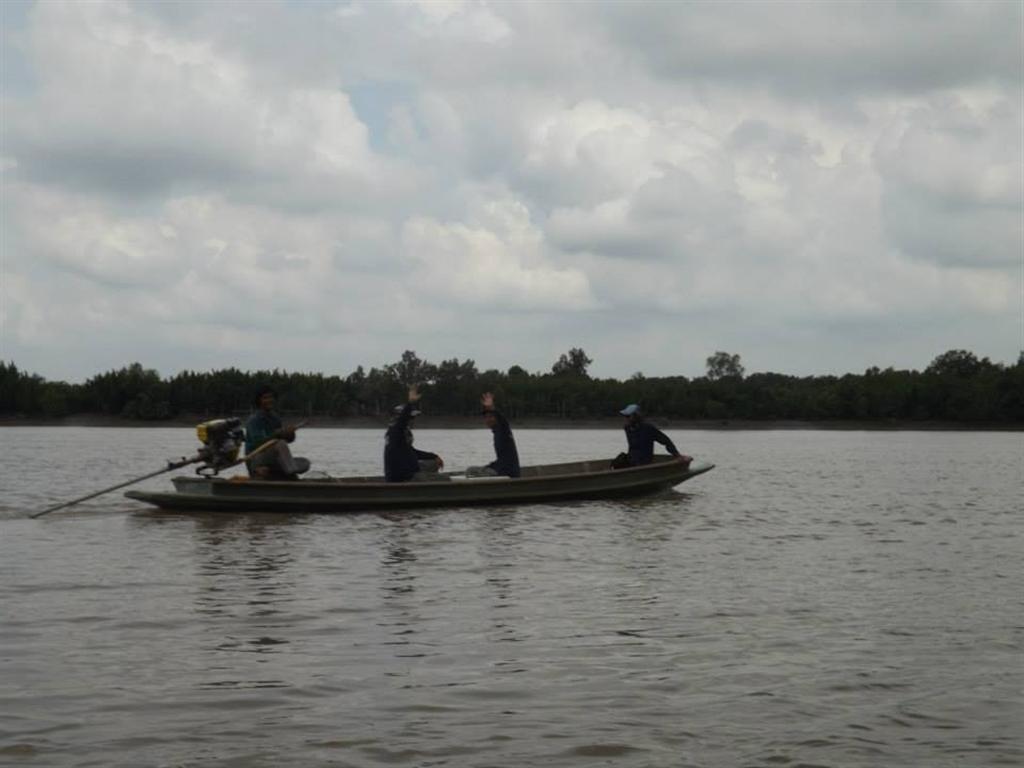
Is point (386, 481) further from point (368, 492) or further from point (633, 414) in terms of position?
point (633, 414)

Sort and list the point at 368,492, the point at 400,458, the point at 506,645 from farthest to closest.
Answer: the point at 400,458, the point at 368,492, the point at 506,645

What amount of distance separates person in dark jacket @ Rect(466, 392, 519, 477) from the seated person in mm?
3690

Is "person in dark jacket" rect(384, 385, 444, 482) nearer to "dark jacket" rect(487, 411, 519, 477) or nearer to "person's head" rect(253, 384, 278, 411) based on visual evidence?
"dark jacket" rect(487, 411, 519, 477)

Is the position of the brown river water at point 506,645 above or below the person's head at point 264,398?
below

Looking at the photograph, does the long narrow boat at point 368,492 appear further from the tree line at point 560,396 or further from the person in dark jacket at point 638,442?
the tree line at point 560,396

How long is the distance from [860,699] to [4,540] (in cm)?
1362

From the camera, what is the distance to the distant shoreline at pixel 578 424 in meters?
129

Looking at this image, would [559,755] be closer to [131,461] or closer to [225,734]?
[225,734]

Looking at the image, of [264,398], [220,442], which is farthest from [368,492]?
[220,442]

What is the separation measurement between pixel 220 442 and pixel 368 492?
2.74 meters

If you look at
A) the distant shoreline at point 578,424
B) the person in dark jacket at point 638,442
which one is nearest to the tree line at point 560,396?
the distant shoreline at point 578,424

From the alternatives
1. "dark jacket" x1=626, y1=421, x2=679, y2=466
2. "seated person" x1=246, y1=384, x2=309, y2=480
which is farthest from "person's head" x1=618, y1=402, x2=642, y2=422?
"seated person" x1=246, y1=384, x2=309, y2=480

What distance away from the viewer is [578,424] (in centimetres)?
14262

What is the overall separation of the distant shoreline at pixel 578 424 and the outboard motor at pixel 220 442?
10463 cm
